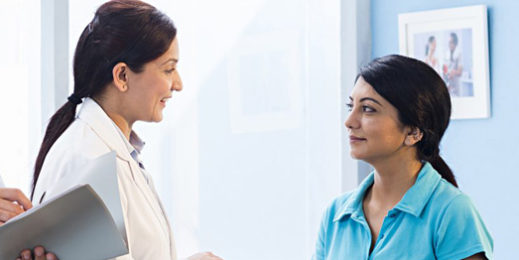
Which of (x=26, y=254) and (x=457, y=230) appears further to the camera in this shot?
(x=457, y=230)

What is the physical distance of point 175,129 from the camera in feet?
10.0

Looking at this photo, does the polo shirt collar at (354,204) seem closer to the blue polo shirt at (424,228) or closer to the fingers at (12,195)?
the blue polo shirt at (424,228)

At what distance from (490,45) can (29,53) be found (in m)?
1.65

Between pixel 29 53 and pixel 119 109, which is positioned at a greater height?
pixel 29 53

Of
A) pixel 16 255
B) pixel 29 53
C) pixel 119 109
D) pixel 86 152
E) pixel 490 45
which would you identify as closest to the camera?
pixel 16 255

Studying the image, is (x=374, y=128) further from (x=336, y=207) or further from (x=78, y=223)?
(x=78, y=223)

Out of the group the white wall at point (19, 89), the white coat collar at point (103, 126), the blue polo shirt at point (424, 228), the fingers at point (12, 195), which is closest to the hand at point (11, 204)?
the fingers at point (12, 195)

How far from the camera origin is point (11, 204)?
108 centimetres

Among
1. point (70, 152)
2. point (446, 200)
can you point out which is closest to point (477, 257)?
point (446, 200)

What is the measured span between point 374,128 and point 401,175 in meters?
0.16

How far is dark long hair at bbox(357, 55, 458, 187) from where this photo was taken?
195cm

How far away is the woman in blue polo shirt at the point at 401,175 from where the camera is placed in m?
1.89

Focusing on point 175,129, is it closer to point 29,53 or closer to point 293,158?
point 293,158

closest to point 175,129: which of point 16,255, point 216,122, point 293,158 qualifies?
point 216,122
